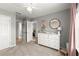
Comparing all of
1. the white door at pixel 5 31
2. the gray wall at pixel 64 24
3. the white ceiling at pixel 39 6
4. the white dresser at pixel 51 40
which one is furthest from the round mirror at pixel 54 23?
the white door at pixel 5 31

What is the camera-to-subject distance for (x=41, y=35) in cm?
513

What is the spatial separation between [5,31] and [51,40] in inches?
108

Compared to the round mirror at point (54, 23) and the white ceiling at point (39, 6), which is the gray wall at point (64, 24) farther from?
the white ceiling at point (39, 6)

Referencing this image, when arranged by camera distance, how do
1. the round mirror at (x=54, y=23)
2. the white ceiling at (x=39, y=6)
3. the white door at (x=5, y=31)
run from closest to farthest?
1. the white ceiling at (x=39, y=6)
2. the white door at (x=5, y=31)
3. the round mirror at (x=54, y=23)

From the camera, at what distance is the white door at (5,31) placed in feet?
13.1

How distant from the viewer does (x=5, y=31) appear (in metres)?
4.20

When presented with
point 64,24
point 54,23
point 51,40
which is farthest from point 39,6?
point 51,40

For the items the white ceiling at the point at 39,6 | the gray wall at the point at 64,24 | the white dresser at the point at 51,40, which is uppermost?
the white ceiling at the point at 39,6

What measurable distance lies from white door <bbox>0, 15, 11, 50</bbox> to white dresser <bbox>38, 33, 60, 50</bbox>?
217 cm

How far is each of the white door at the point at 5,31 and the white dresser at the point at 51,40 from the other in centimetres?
217

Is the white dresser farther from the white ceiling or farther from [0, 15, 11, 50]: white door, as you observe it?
[0, 15, 11, 50]: white door

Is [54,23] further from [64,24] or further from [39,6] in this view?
[39,6]

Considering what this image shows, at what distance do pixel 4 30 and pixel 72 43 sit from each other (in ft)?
11.7

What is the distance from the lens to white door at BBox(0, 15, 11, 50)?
13.1 feet
